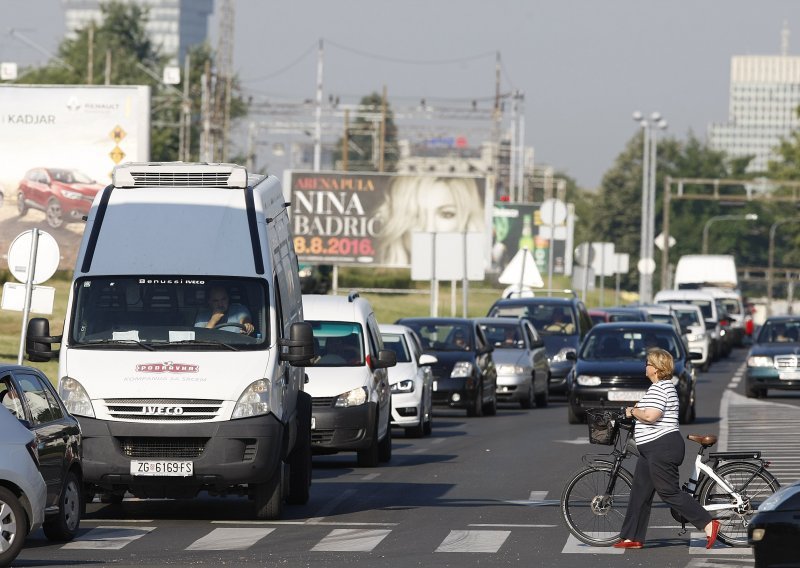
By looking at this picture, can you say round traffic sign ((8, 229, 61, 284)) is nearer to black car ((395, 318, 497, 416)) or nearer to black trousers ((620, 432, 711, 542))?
black car ((395, 318, 497, 416))

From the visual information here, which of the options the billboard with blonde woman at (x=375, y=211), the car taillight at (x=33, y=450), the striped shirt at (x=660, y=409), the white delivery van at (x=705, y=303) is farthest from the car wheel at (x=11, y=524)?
the billboard with blonde woman at (x=375, y=211)

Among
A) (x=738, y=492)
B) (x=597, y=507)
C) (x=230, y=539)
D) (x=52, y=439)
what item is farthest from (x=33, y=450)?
(x=738, y=492)

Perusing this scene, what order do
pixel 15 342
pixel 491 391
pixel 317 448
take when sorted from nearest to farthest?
pixel 317 448, pixel 491 391, pixel 15 342

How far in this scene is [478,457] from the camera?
21688mm

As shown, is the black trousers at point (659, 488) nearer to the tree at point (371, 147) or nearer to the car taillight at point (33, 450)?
the car taillight at point (33, 450)

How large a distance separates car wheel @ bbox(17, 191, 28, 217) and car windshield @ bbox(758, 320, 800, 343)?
639 inches

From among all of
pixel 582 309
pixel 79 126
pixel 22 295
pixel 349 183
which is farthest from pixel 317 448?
pixel 349 183

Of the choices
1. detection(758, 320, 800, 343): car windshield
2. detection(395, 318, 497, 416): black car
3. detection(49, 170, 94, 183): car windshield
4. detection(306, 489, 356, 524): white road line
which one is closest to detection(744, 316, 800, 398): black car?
detection(758, 320, 800, 343): car windshield

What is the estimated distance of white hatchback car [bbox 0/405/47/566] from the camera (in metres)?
11.9

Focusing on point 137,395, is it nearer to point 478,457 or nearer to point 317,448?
point 317,448

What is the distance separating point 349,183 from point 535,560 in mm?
51771

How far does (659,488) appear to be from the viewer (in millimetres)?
12969

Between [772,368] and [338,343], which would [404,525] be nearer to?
[338,343]

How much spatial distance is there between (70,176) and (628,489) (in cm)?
2886
